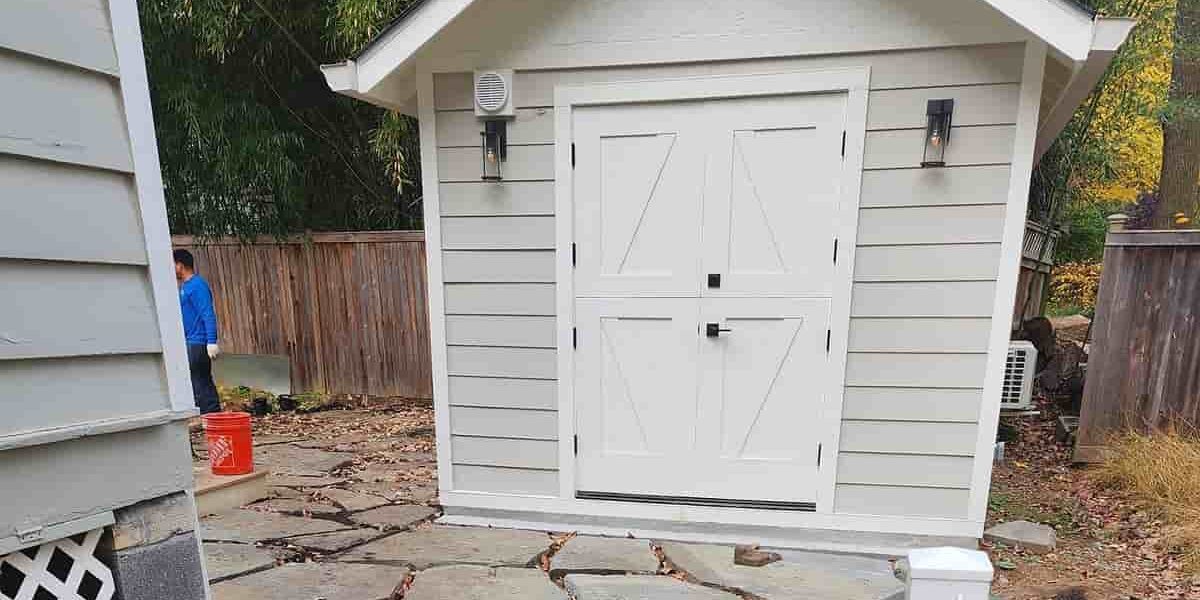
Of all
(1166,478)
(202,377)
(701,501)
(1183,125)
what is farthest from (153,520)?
(1183,125)

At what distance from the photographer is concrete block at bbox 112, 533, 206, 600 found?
5.15 ft

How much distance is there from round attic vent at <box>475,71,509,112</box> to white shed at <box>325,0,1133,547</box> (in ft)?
0.04

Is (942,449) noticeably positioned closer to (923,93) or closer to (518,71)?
(923,93)

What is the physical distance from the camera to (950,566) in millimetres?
1053

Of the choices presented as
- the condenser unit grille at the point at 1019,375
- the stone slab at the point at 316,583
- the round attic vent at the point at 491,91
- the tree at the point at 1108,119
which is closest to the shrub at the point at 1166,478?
the condenser unit grille at the point at 1019,375

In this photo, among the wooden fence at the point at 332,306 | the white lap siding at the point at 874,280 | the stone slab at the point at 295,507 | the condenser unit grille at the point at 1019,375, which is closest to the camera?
the white lap siding at the point at 874,280

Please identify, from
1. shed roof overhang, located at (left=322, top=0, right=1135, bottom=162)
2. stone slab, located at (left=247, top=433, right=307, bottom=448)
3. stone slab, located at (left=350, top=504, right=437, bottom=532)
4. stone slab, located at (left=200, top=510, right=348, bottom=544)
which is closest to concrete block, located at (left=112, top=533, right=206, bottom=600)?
stone slab, located at (left=200, top=510, right=348, bottom=544)

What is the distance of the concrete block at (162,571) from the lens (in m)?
1.57

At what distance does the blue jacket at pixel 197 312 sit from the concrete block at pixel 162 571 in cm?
297

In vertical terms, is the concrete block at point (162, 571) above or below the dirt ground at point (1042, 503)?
above

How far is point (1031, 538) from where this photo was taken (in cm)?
294

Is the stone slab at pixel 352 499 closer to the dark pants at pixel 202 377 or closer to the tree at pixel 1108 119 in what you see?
the dark pants at pixel 202 377

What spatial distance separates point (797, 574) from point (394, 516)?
206 centimetres

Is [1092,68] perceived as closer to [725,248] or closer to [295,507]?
[725,248]
